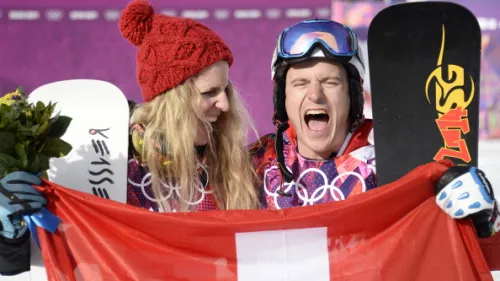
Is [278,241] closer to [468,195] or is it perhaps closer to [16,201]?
[468,195]

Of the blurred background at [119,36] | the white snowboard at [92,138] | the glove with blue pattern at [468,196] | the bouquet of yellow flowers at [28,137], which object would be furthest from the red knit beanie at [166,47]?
the blurred background at [119,36]

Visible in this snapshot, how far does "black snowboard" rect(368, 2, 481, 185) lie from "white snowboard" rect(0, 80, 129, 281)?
36.9 inches

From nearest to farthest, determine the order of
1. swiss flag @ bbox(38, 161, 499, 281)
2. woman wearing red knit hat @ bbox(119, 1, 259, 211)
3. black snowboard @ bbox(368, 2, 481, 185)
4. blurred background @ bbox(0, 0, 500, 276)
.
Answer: swiss flag @ bbox(38, 161, 499, 281)
black snowboard @ bbox(368, 2, 481, 185)
woman wearing red knit hat @ bbox(119, 1, 259, 211)
blurred background @ bbox(0, 0, 500, 276)

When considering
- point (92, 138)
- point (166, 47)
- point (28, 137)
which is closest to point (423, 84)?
point (166, 47)

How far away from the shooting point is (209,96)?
9.18ft

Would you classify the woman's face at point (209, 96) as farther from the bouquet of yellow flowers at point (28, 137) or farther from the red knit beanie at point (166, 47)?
the bouquet of yellow flowers at point (28, 137)

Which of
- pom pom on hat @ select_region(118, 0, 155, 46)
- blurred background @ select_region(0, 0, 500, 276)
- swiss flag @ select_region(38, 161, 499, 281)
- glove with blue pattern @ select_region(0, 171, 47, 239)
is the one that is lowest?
swiss flag @ select_region(38, 161, 499, 281)

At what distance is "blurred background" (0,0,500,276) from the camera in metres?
5.93

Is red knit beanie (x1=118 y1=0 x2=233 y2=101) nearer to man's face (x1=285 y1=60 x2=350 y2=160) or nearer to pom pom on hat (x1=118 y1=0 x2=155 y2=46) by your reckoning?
pom pom on hat (x1=118 y1=0 x2=155 y2=46)

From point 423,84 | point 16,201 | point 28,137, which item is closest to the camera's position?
point 16,201

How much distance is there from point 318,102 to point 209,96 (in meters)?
0.41

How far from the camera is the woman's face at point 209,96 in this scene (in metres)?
2.77

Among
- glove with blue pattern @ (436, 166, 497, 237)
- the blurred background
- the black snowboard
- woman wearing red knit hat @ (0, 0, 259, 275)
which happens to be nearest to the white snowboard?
woman wearing red knit hat @ (0, 0, 259, 275)

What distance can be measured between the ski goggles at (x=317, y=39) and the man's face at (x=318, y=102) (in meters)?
0.05
